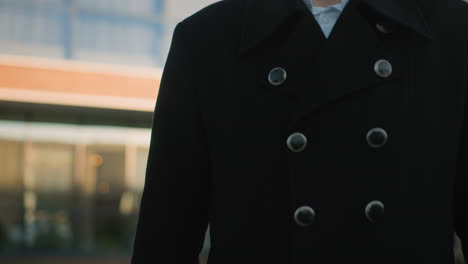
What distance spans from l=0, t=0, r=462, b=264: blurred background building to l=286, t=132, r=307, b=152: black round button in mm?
11923

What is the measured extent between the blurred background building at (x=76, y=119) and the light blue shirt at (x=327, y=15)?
11.8m

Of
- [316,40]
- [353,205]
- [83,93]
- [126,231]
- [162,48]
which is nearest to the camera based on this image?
[353,205]

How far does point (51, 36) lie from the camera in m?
13.6

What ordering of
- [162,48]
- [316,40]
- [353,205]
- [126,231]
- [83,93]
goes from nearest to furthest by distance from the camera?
[353,205] < [316,40] < [83,93] < [162,48] < [126,231]

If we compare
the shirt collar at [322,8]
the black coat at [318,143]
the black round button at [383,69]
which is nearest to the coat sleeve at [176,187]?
the black coat at [318,143]

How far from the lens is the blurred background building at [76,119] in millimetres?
13328

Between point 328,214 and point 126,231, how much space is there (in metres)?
14.6

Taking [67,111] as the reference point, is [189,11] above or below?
above

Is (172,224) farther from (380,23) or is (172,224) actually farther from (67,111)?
(67,111)

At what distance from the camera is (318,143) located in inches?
60.7

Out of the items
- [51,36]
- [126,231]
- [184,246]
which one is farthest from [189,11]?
[184,246]

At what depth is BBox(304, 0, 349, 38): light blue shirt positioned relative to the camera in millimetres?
1622

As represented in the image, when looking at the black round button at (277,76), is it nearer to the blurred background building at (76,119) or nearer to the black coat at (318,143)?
the black coat at (318,143)

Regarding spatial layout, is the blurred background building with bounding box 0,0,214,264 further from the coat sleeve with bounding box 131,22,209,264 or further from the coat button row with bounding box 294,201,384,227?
the coat button row with bounding box 294,201,384,227
